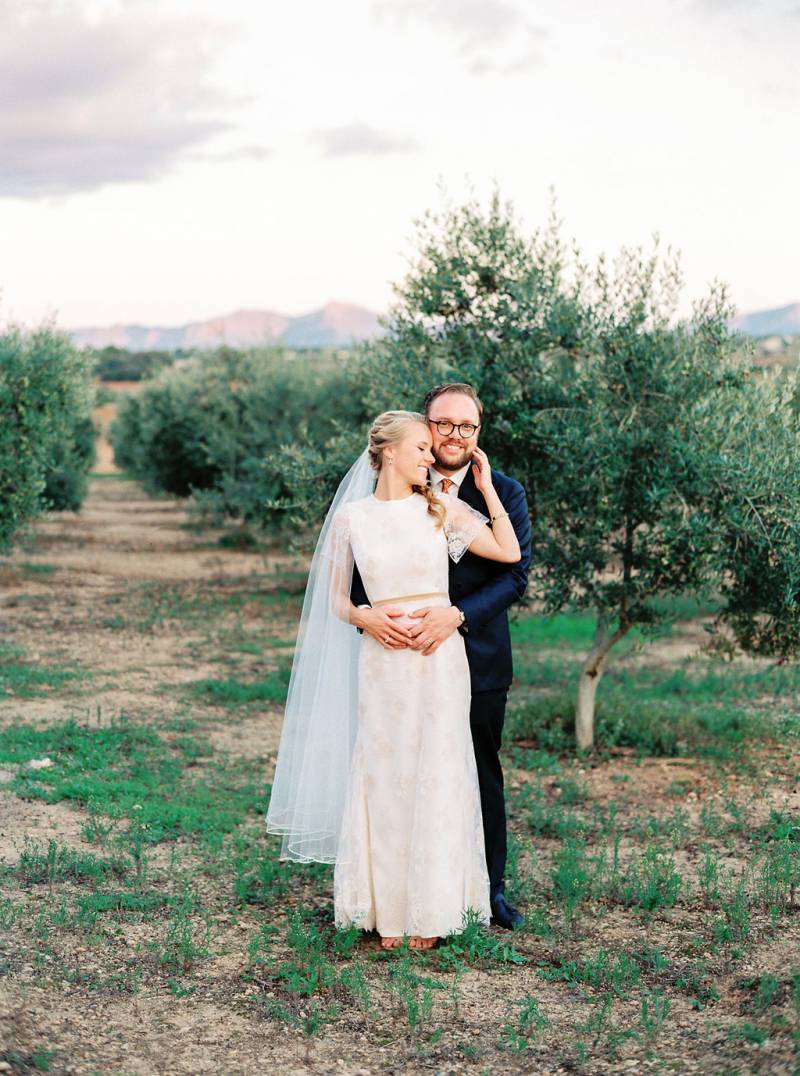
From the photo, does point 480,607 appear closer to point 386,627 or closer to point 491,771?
point 386,627

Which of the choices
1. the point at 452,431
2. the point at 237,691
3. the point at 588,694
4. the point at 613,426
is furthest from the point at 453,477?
the point at 237,691

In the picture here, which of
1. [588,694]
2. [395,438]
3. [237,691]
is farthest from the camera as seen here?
[237,691]

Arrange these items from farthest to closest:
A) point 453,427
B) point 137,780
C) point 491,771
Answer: point 137,780 → point 491,771 → point 453,427

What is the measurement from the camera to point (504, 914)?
577 cm

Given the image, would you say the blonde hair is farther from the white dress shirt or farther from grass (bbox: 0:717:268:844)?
grass (bbox: 0:717:268:844)

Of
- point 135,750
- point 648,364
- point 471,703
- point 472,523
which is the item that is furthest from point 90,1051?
point 648,364

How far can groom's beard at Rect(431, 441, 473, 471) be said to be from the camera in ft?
17.6

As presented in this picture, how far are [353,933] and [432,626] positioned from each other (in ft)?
5.22

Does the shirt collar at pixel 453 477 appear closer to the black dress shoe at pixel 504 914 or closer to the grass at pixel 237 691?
the black dress shoe at pixel 504 914

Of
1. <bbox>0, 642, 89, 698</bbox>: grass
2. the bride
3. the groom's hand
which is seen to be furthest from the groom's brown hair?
<bbox>0, 642, 89, 698</bbox>: grass

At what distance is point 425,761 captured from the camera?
529cm

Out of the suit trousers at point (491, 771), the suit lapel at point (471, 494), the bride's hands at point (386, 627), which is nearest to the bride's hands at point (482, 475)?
the suit lapel at point (471, 494)

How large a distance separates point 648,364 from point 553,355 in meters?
0.97

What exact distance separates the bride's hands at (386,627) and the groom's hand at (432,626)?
4 centimetres
